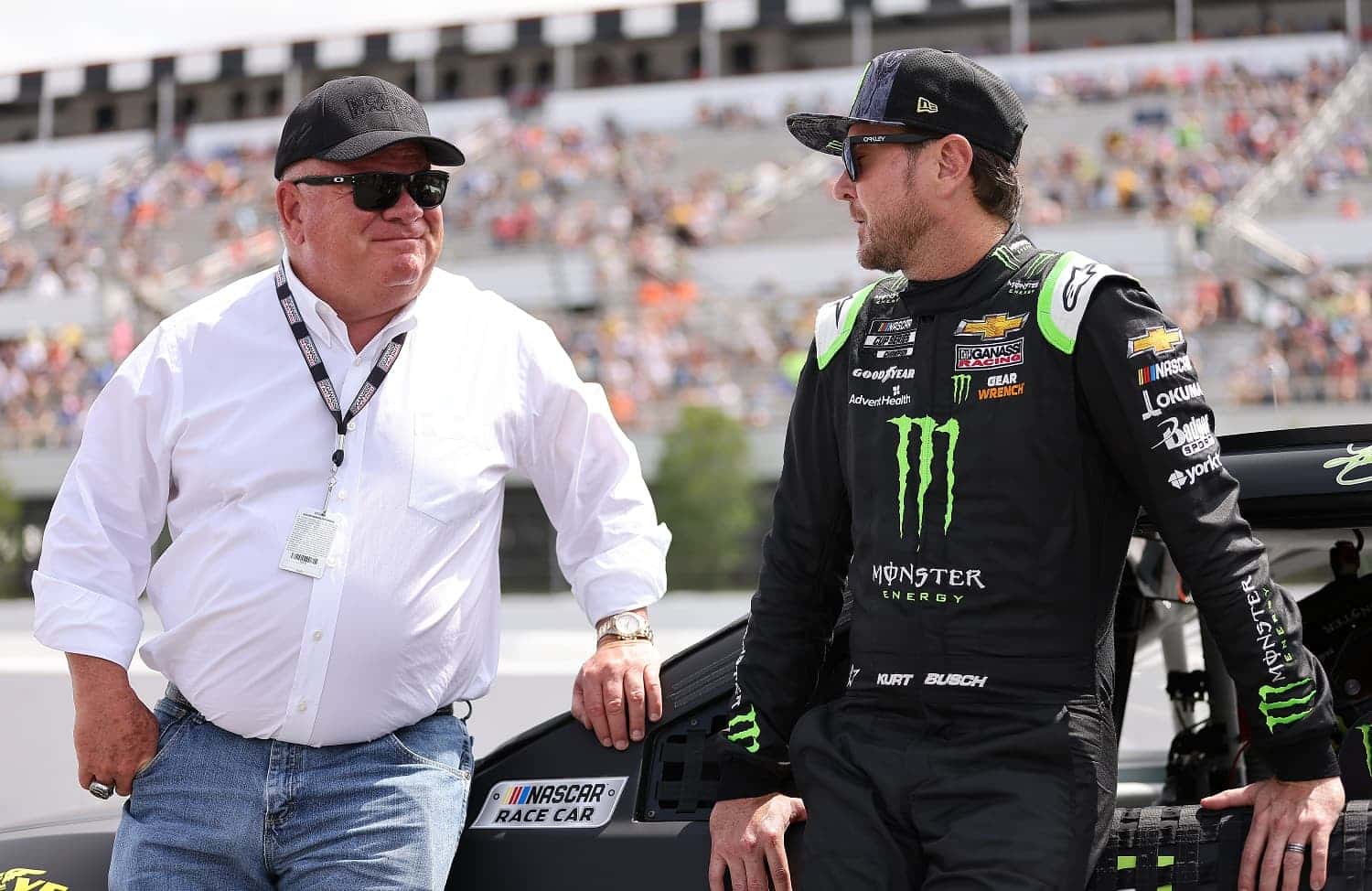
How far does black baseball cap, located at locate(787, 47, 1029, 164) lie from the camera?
198cm

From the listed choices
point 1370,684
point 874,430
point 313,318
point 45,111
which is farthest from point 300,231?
point 45,111

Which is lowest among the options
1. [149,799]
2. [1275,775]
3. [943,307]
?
[149,799]

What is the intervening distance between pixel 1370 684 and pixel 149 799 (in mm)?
1909

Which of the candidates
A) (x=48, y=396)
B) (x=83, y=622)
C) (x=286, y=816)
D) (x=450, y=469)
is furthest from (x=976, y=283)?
(x=48, y=396)

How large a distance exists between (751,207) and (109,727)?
84.5ft

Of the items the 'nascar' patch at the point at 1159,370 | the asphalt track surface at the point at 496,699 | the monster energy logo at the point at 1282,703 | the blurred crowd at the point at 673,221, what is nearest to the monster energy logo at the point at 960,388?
the 'nascar' patch at the point at 1159,370

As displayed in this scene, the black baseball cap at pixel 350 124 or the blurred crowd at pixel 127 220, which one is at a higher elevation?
the black baseball cap at pixel 350 124

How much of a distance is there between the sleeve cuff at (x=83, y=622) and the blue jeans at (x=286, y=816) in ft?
0.54

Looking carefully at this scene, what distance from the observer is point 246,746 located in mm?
2273

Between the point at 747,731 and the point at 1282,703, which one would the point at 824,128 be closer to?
the point at 747,731

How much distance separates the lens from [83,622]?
229cm

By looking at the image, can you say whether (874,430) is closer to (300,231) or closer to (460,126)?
(300,231)

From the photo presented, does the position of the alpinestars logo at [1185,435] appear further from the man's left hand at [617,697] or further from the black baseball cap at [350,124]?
the black baseball cap at [350,124]

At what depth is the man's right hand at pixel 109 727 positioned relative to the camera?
2266 millimetres
